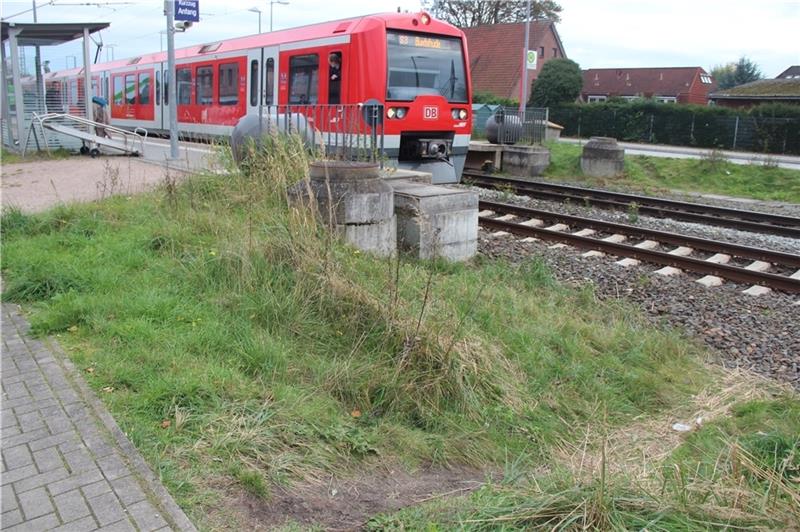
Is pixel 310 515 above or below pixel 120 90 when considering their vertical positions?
below

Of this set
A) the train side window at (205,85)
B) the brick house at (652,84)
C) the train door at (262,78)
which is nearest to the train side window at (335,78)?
the train door at (262,78)

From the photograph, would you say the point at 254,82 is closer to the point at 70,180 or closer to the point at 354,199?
the point at 70,180

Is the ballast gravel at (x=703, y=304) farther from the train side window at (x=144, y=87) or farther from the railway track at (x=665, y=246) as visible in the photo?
the train side window at (x=144, y=87)

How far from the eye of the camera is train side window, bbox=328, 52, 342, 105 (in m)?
12.4

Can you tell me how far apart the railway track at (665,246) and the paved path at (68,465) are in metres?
6.66

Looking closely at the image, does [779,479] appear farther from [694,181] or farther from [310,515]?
[694,181]

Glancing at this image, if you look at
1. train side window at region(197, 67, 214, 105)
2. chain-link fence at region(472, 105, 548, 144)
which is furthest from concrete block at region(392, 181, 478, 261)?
chain-link fence at region(472, 105, 548, 144)

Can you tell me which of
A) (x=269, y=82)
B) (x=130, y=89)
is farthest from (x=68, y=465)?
(x=130, y=89)

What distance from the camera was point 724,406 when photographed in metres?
5.09

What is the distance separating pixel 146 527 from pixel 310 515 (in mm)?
748

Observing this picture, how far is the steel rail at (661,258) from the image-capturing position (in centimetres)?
800

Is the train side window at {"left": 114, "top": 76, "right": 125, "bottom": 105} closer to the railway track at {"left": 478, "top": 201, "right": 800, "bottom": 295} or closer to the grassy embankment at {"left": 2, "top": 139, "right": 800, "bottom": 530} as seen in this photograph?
the railway track at {"left": 478, "top": 201, "right": 800, "bottom": 295}

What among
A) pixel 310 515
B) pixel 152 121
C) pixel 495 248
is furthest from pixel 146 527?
pixel 152 121

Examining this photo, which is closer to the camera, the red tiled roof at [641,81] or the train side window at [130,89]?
the train side window at [130,89]
